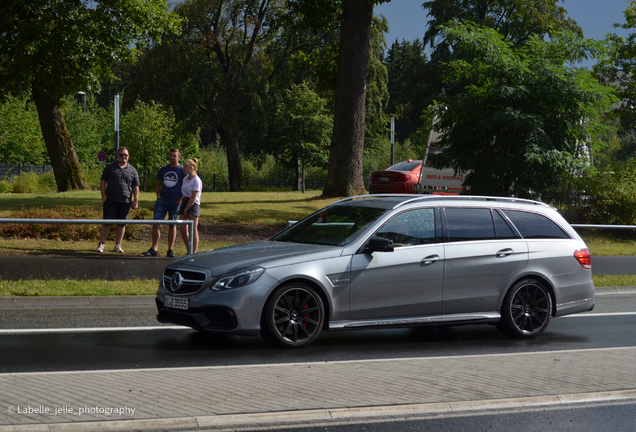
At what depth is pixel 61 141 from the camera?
90.7ft

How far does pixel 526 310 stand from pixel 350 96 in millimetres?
13762

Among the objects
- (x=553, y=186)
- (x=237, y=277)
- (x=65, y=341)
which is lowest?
(x=65, y=341)

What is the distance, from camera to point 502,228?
8.86 metres

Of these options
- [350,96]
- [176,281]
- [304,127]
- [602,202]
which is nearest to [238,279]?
[176,281]

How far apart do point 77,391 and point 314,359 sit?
2.44 metres

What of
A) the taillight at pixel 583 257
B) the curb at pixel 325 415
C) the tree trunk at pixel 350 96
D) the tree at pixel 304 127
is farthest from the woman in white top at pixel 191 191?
the tree at pixel 304 127

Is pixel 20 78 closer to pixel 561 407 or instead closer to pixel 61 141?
pixel 61 141

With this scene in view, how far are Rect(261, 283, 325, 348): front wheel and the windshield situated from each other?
0.74 metres

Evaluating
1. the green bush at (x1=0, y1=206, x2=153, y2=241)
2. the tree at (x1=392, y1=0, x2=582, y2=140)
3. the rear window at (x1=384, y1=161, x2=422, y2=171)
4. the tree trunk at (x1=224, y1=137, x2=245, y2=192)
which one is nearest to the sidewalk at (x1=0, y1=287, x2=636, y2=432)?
the green bush at (x1=0, y1=206, x2=153, y2=241)

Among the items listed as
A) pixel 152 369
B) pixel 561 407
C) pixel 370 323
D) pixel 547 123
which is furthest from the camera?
pixel 547 123

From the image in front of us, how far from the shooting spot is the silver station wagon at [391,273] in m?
7.41

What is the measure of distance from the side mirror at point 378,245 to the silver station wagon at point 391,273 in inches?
0.5

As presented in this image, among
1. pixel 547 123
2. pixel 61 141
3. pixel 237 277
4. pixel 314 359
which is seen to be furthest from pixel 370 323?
pixel 61 141

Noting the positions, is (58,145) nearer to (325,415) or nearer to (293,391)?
(293,391)
